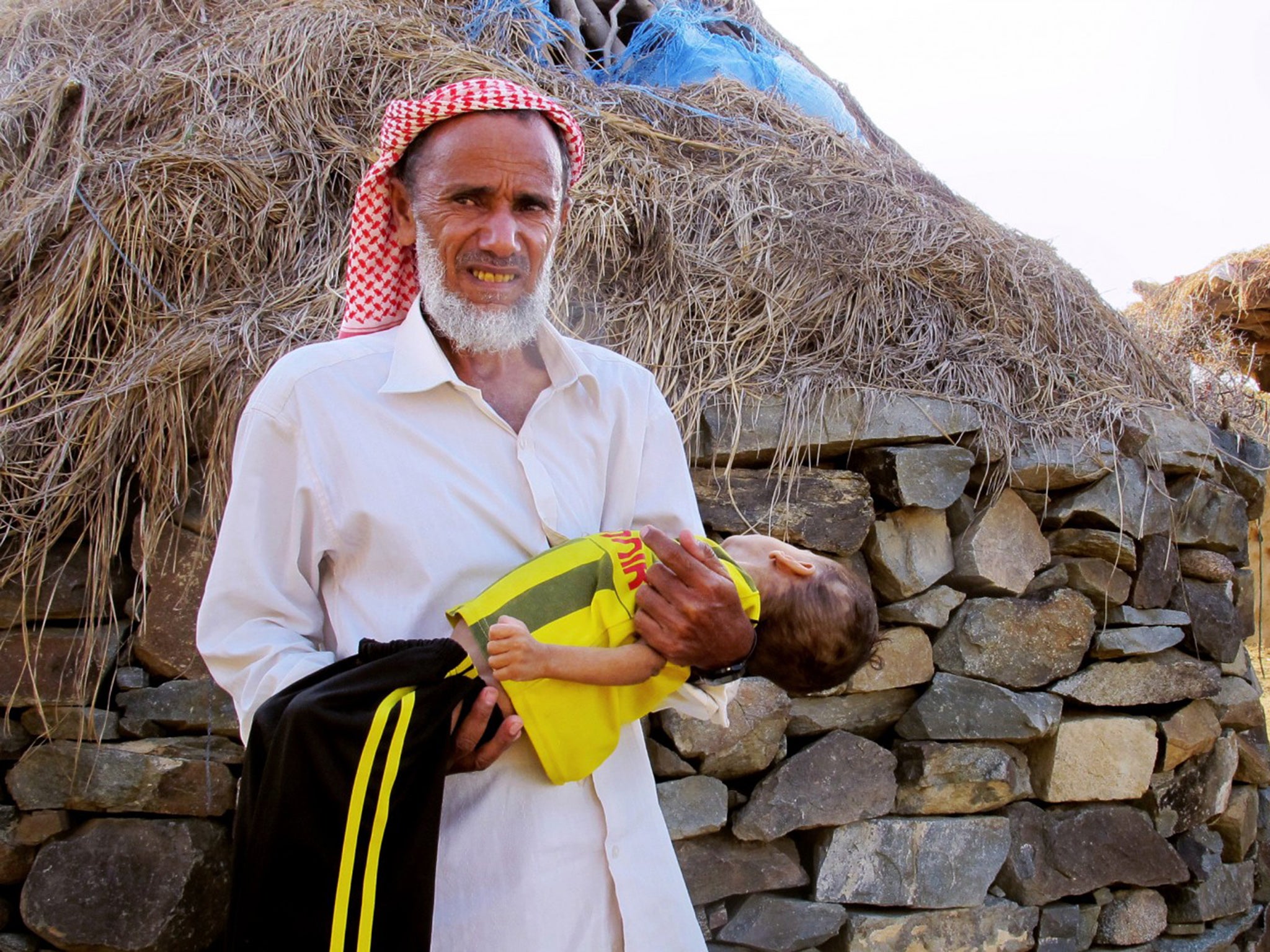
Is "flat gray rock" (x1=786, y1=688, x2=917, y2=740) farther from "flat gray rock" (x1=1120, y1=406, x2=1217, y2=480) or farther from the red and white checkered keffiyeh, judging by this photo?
the red and white checkered keffiyeh

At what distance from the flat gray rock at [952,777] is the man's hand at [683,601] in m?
1.92

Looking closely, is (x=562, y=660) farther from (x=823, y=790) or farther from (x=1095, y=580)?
(x=1095, y=580)

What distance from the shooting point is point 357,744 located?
51.4 inches

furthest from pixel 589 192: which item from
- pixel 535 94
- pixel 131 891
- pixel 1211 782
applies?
pixel 1211 782

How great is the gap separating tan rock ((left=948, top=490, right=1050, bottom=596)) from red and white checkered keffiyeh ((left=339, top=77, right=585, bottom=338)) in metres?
2.02

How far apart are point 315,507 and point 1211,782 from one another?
3.48m

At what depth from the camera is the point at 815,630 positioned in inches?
72.5

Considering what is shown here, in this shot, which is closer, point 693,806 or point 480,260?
point 480,260

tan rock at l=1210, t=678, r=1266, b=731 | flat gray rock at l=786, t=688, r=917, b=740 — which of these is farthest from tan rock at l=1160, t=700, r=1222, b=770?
flat gray rock at l=786, t=688, r=917, b=740

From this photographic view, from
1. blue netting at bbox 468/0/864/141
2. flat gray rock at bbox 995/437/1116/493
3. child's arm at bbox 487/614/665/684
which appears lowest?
child's arm at bbox 487/614/665/684

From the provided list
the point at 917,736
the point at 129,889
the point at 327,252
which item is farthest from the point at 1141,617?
the point at 129,889

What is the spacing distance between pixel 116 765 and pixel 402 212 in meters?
1.72

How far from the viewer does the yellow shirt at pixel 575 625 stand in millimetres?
1435

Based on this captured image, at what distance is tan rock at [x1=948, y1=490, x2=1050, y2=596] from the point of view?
3.34m
